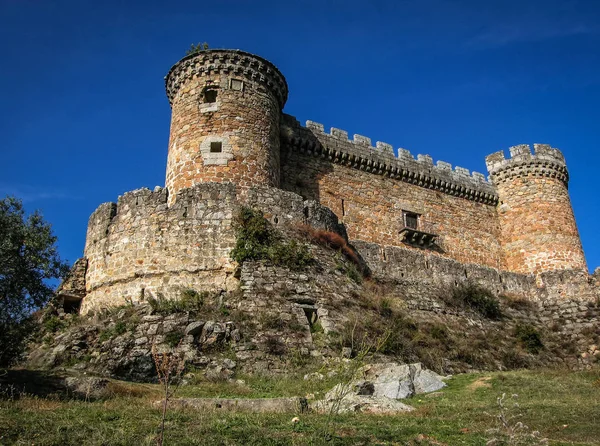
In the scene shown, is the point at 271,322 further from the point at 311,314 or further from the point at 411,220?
the point at 411,220

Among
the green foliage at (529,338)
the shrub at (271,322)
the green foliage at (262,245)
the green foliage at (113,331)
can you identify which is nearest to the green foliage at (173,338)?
the green foliage at (113,331)

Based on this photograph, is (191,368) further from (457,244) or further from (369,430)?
(457,244)

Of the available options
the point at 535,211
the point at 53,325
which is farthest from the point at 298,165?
the point at 535,211

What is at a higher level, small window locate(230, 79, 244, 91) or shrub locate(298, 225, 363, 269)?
small window locate(230, 79, 244, 91)

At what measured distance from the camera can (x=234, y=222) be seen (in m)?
15.5

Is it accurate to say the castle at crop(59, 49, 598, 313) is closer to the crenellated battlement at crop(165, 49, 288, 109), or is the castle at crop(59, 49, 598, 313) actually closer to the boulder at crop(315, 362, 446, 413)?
the crenellated battlement at crop(165, 49, 288, 109)

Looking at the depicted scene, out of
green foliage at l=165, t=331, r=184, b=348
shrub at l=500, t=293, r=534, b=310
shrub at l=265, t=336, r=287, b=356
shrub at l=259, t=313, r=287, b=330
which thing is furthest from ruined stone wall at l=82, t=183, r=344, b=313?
shrub at l=500, t=293, r=534, b=310

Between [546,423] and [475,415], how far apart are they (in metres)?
0.95

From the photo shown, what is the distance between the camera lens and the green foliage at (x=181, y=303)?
1323 centimetres

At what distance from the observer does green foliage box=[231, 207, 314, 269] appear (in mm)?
14805

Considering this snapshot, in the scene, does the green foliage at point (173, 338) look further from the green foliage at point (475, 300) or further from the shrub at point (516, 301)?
the shrub at point (516, 301)

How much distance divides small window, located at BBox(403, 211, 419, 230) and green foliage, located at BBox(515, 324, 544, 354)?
7840 mm

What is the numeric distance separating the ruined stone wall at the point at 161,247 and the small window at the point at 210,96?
4604 mm

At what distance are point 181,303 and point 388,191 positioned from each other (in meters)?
13.7
